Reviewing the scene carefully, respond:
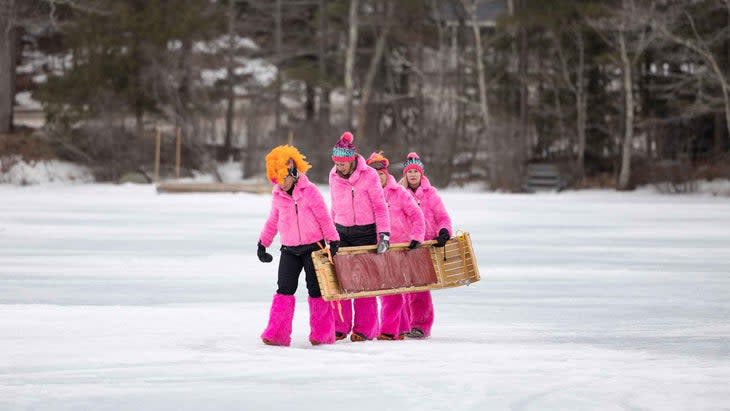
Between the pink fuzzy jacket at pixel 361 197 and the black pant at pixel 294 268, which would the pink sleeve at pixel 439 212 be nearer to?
the pink fuzzy jacket at pixel 361 197

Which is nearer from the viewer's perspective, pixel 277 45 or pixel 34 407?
pixel 34 407

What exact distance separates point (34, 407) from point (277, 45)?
43151 mm

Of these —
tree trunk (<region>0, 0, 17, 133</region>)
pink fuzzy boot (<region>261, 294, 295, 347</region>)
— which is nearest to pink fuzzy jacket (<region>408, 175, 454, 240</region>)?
pink fuzzy boot (<region>261, 294, 295, 347</region>)

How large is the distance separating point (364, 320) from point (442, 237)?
847 millimetres

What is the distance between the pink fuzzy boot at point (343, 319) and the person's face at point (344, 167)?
3.05 feet

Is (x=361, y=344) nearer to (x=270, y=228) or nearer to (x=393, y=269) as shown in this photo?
(x=393, y=269)

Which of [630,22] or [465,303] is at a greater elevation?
[630,22]

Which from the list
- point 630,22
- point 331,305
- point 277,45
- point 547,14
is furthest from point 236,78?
point 331,305

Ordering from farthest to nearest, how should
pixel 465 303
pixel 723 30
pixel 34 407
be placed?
pixel 723 30 < pixel 465 303 < pixel 34 407

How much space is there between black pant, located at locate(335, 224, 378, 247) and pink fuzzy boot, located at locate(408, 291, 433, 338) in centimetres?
66

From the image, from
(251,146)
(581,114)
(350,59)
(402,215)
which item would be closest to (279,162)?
(402,215)

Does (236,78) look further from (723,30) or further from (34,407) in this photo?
(34,407)

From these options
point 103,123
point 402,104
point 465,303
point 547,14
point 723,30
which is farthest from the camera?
point 402,104

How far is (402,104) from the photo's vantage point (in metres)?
50.9
